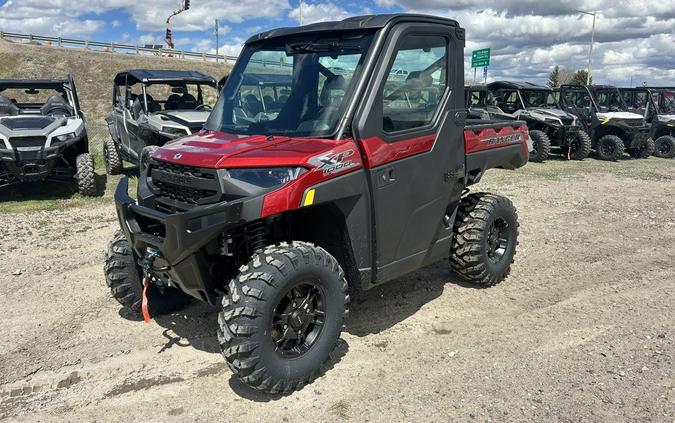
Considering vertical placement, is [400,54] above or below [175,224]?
above

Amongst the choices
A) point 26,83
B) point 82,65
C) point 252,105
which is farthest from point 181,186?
point 82,65

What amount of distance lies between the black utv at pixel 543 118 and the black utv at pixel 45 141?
36.0 feet

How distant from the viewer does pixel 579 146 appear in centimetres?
1525

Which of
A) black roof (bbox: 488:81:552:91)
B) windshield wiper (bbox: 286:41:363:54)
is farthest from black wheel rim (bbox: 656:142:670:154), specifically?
windshield wiper (bbox: 286:41:363:54)

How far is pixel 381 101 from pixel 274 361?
1.77 meters

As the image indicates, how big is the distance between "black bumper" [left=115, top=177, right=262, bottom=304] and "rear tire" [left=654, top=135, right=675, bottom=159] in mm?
16925

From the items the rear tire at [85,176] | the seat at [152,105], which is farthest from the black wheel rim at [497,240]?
the seat at [152,105]

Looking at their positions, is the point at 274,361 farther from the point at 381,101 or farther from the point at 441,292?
the point at 441,292

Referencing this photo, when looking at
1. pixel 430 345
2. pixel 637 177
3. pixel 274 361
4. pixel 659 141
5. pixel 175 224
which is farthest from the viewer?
pixel 659 141

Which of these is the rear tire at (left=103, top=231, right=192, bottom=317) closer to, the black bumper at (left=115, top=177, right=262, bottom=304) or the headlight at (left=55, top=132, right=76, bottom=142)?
the black bumper at (left=115, top=177, right=262, bottom=304)

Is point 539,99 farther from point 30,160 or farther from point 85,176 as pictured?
point 30,160

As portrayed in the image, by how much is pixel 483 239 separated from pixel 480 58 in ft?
116

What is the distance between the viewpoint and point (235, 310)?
3.06m

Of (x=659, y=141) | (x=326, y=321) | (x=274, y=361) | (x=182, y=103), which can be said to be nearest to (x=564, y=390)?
(x=326, y=321)
